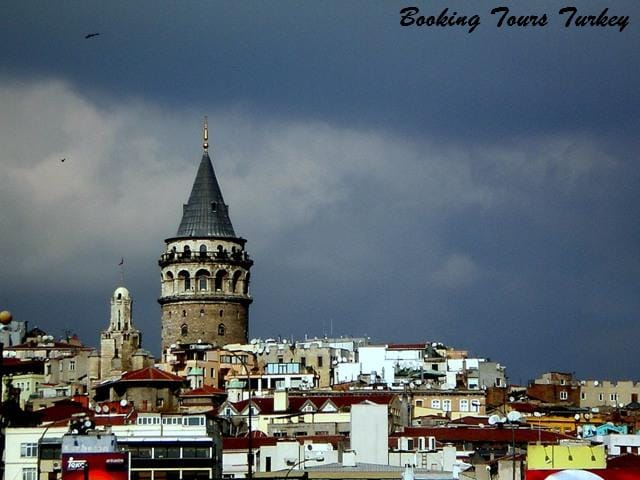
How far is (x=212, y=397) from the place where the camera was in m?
138

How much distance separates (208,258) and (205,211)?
4387 millimetres

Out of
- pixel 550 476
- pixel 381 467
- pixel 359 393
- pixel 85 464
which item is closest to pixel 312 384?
pixel 359 393

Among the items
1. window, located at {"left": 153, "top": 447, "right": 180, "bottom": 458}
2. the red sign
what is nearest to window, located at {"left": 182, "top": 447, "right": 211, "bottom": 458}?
window, located at {"left": 153, "top": 447, "right": 180, "bottom": 458}

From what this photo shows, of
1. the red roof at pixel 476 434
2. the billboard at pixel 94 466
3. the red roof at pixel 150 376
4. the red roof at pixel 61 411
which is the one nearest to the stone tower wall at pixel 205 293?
the red roof at pixel 150 376

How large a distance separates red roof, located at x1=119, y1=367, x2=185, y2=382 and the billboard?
54255 mm

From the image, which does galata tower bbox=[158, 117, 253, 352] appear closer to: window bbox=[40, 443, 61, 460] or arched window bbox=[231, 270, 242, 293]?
arched window bbox=[231, 270, 242, 293]

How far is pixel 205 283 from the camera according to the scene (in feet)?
525

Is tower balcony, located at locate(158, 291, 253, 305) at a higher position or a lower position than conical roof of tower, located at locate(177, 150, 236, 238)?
lower

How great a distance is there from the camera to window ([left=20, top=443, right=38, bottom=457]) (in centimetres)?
9881

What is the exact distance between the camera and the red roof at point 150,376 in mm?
136500

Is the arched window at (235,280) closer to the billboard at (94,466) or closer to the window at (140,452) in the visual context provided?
the window at (140,452)

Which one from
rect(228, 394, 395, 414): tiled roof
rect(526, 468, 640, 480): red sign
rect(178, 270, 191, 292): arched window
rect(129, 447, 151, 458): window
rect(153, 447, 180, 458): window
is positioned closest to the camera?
rect(526, 468, 640, 480): red sign

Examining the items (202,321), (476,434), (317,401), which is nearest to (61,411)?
(317,401)

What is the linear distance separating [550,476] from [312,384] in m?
81.9
